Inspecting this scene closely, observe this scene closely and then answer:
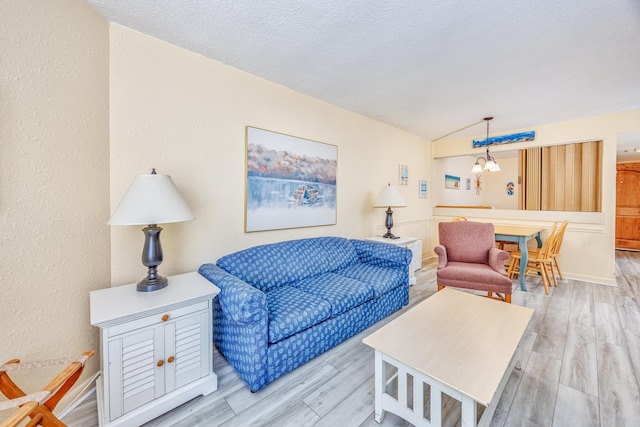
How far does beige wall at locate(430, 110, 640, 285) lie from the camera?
3.49 metres

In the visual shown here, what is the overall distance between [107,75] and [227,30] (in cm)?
85

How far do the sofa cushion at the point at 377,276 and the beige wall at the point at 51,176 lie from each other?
1.99 m

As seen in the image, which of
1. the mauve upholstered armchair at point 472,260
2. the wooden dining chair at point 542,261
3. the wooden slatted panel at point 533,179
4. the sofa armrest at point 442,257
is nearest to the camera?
the mauve upholstered armchair at point 472,260

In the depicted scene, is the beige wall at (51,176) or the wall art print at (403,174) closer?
the beige wall at (51,176)

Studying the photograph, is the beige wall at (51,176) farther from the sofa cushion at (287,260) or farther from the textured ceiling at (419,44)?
the sofa cushion at (287,260)

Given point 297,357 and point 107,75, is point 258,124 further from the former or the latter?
point 297,357

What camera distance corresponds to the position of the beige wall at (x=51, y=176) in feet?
4.05

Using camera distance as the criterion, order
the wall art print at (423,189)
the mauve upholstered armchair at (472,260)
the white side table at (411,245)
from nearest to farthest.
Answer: the mauve upholstered armchair at (472,260) < the white side table at (411,245) < the wall art print at (423,189)

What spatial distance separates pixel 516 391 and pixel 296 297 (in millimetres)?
1538

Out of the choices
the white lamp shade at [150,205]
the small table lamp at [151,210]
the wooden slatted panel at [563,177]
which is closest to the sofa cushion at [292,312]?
the small table lamp at [151,210]

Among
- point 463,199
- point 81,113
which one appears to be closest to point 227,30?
point 81,113

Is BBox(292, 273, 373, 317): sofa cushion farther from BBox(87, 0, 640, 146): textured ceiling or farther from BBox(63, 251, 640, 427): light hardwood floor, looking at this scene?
BBox(87, 0, 640, 146): textured ceiling

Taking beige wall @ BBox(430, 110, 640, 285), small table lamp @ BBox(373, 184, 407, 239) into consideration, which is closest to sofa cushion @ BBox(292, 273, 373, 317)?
small table lamp @ BBox(373, 184, 407, 239)

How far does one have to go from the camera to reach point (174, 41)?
195 centimetres
